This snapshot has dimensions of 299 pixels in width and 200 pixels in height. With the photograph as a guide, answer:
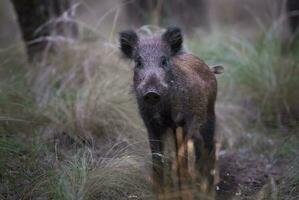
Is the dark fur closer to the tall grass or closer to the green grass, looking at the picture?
the green grass

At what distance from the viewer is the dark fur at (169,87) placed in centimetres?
566

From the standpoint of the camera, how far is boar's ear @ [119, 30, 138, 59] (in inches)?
242

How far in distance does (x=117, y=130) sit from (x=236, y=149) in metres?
1.47

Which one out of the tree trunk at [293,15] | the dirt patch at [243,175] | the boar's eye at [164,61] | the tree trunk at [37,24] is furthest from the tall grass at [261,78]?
the boar's eye at [164,61]

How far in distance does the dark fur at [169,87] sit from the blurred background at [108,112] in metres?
0.33

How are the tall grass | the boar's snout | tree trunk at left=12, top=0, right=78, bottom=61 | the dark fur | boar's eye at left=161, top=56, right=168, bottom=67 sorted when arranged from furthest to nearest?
tree trunk at left=12, top=0, right=78, bottom=61
the tall grass
boar's eye at left=161, top=56, right=168, bottom=67
the dark fur
the boar's snout

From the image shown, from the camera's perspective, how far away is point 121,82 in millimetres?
7844

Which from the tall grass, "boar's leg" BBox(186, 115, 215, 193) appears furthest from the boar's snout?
the tall grass

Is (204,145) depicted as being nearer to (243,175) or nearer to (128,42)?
(243,175)

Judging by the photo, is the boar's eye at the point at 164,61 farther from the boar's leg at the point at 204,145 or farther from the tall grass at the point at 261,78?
the tall grass at the point at 261,78

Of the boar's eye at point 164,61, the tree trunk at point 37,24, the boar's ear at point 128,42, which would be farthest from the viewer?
the tree trunk at point 37,24

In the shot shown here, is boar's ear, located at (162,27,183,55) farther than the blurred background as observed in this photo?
Yes

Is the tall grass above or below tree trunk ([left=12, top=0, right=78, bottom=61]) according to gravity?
below

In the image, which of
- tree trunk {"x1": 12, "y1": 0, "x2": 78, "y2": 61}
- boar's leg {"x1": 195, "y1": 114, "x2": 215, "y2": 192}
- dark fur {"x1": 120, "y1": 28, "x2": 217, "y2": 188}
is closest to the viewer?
dark fur {"x1": 120, "y1": 28, "x2": 217, "y2": 188}
